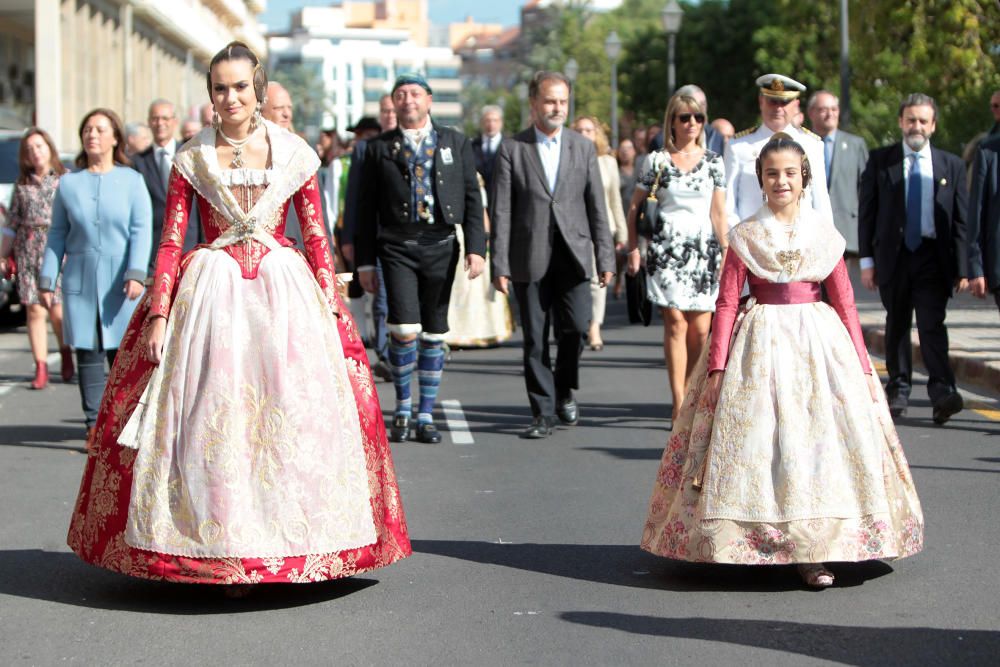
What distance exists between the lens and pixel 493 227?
11047 mm

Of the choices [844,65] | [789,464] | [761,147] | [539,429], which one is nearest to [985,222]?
[761,147]

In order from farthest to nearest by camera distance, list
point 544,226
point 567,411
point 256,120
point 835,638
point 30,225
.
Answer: point 30,225 < point 567,411 < point 544,226 < point 256,120 < point 835,638

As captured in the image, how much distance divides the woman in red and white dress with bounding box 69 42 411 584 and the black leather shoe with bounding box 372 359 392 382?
7.55 meters

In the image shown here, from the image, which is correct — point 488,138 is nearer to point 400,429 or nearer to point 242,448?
point 400,429

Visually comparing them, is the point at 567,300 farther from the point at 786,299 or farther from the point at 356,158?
the point at 786,299

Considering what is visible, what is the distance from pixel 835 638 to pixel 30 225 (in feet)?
33.4

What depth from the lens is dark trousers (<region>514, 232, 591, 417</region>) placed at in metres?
11.1

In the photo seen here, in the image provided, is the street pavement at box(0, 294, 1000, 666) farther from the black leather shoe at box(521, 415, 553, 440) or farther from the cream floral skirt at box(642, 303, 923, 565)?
the black leather shoe at box(521, 415, 553, 440)

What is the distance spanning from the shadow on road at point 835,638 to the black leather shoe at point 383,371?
8289 mm

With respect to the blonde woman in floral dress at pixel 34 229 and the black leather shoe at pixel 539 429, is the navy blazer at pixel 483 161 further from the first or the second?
the black leather shoe at pixel 539 429

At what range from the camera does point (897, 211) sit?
11.6 m

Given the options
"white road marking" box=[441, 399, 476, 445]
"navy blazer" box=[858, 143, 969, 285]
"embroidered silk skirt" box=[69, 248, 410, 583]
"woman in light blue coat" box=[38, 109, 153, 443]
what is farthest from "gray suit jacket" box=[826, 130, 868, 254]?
"embroidered silk skirt" box=[69, 248, 410, 583]

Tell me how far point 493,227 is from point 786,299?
14.4 ft

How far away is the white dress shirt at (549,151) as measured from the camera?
11047 millimetres
